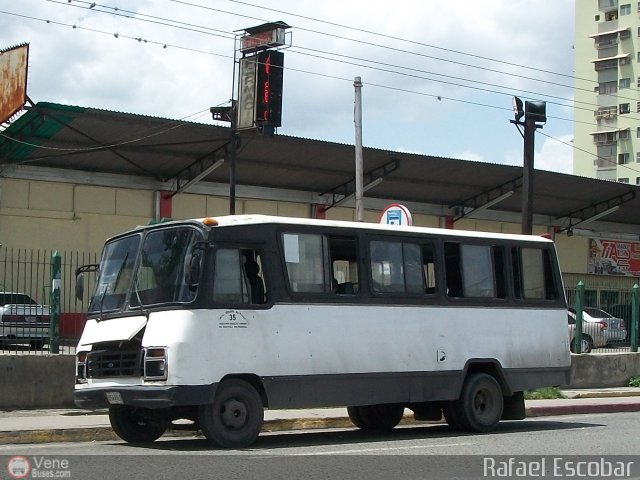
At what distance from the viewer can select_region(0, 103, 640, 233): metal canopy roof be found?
29219 mm

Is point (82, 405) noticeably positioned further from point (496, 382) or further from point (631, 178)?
point (631, 178)

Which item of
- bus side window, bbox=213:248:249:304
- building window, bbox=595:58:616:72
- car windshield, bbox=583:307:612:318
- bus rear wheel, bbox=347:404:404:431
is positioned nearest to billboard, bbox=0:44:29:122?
car windshield, bbox=583:307:612:318

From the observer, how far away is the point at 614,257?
50.3 m

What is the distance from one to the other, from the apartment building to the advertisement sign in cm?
4570

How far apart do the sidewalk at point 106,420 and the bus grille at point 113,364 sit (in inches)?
51.6

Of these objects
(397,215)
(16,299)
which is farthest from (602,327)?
(16,299)

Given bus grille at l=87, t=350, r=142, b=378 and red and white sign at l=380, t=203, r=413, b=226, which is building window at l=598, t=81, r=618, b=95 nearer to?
red and white sign at l=380, t=203, r=413, b=226


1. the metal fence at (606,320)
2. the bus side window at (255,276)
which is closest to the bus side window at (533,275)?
the bus side window at (255,276)

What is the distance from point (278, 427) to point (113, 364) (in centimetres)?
379

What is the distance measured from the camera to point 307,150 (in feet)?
112

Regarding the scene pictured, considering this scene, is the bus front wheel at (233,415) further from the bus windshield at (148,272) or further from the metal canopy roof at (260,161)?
the metal canopy roof at (260,161)

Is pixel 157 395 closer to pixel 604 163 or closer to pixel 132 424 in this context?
pixel 132 424

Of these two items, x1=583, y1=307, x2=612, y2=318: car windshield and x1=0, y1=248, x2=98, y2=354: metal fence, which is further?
x1=583, y1=307, x2=612, y2=318: car windshield
